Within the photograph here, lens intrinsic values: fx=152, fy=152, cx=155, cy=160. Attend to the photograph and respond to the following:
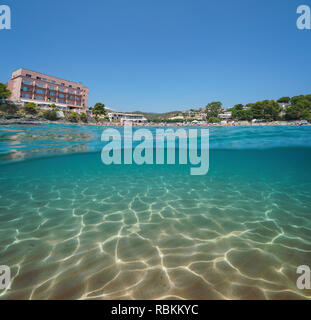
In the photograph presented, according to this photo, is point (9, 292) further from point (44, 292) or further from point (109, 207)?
point (109, 207)

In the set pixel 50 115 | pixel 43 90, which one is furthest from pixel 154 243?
pixel 43 90

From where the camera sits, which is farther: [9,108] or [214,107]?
[214,107]

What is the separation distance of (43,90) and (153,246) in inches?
3228

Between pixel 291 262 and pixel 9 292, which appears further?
pixel 291 262

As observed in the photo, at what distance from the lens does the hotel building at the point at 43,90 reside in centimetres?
5703

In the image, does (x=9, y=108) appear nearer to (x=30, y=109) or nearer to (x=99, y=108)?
(x=30, y=109)

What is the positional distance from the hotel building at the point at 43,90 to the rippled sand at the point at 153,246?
225 ft

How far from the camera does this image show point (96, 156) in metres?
21.9

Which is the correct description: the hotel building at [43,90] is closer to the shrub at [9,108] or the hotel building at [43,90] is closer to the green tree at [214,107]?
the shrub at [9,108]

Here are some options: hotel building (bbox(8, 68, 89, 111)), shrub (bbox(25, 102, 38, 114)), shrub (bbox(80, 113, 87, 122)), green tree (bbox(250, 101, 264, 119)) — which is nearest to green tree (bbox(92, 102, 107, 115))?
hotel building (bbox(8, 68, 89, 111))

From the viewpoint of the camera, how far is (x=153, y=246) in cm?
348

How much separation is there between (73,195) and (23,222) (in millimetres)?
2419
